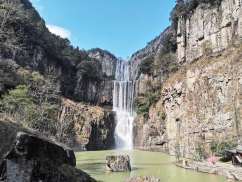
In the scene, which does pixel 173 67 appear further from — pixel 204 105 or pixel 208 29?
pixel 204 105

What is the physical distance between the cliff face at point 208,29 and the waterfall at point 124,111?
584 inches

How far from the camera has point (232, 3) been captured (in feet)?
67.6

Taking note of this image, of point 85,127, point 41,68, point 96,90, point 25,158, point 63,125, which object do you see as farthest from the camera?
point 96,90

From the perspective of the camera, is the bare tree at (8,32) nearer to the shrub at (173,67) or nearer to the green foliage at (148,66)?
the shrub at (173,67)

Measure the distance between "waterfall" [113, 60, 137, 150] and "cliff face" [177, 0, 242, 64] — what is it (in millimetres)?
14841

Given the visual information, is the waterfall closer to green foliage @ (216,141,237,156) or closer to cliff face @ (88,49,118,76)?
green foliage @ (216,141,237,156)

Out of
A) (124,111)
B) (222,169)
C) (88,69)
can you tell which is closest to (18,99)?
(222,169)

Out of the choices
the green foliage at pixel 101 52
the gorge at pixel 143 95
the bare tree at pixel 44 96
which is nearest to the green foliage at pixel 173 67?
the gorge at pixel 143 95

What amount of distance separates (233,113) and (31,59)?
34004 millimetres

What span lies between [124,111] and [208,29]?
75.1 ft

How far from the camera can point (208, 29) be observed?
2334cm

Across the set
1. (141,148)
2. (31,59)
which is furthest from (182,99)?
(31,59)

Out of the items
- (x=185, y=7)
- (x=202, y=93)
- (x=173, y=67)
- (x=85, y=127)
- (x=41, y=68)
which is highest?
(x=185, y=7)

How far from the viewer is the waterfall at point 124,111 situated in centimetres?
3194
